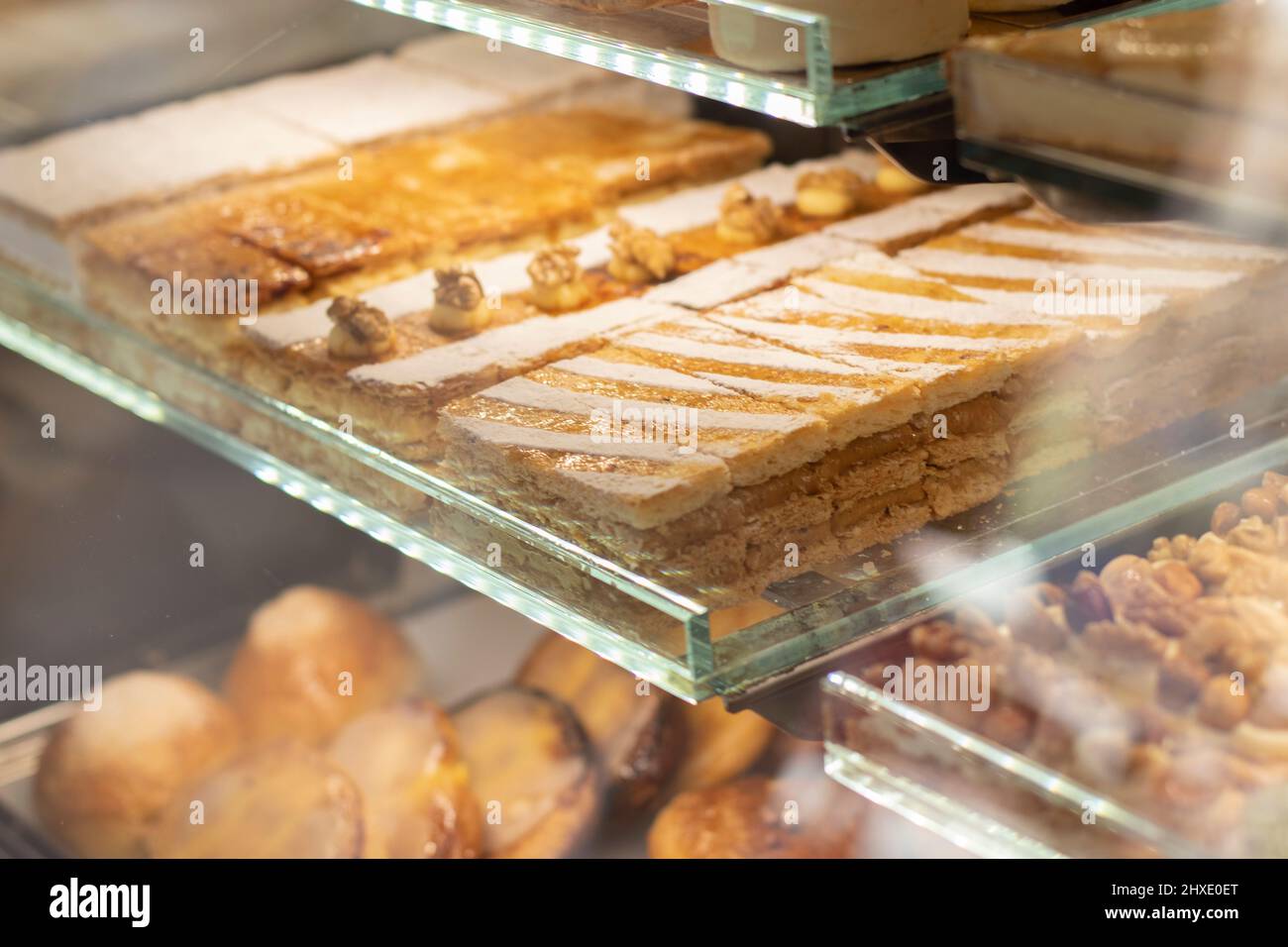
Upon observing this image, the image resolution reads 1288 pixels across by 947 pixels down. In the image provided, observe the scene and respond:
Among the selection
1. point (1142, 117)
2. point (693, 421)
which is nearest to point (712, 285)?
point (693, 421)

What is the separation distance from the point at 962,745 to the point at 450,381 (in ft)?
2.65

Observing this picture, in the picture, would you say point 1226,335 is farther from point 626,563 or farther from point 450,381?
point 450,381

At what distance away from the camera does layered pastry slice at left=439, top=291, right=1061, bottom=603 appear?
1.53 m

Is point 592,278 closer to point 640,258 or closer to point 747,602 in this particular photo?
point 640,258

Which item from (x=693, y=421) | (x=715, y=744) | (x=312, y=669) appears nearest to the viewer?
(x=693, y=421)

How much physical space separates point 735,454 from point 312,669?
52.3 inches

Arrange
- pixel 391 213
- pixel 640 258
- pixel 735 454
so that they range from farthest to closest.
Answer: pixel 391 213 → pixel 640 258 → pixel 735 454

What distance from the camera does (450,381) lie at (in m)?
1.90

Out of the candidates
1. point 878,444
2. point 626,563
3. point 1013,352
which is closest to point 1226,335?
point 1013,352

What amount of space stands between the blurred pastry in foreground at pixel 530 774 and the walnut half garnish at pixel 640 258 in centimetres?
74

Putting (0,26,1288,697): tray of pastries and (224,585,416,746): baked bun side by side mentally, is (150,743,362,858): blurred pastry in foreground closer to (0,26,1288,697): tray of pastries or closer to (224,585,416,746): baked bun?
(224,585,416,746): baked bun

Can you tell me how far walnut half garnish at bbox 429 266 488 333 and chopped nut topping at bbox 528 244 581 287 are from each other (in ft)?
0.29

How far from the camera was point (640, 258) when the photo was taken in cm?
216

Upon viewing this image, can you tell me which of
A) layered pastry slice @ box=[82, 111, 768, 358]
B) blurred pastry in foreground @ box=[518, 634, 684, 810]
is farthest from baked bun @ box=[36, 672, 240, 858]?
layered pastry slice @ box=[82, 111, 768, 358]
